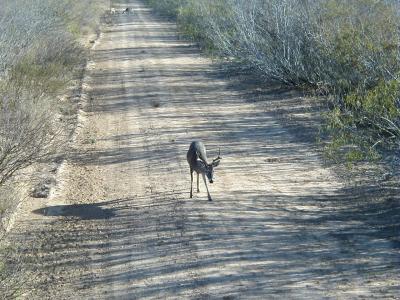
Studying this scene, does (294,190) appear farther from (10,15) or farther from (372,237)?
(10,15)

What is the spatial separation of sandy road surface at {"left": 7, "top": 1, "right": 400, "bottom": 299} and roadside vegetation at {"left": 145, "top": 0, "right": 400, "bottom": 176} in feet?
3.28

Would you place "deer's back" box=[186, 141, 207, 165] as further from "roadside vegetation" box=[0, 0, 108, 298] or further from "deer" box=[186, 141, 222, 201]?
"roadside vegetation" box=[0, 0, 108, 298]

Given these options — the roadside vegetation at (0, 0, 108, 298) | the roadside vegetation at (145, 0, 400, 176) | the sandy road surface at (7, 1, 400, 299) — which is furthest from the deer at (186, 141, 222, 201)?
the roadside vegetation at (0, 0, 108, 298)

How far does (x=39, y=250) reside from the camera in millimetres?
9539

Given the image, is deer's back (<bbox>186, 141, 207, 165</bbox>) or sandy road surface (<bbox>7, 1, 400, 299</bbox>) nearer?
sandy road surface (<bbox>7, 1, 400, 299</bbox>)

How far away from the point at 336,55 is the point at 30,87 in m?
6.90

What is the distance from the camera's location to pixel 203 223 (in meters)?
10.0

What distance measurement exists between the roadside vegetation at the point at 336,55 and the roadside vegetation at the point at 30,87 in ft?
16.1

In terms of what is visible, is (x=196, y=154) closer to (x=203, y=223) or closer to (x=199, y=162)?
(x=199, y=162)

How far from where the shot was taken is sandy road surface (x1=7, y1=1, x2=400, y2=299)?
815 cm

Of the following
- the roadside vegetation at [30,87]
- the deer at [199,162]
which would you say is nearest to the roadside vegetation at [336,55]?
the deer at [199,162]

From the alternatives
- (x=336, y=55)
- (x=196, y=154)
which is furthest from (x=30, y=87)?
(x=336, y=55)

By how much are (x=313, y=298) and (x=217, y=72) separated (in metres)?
→ 18.0

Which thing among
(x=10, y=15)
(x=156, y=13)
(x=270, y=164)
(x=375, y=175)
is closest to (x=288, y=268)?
(x=375, y=175)
